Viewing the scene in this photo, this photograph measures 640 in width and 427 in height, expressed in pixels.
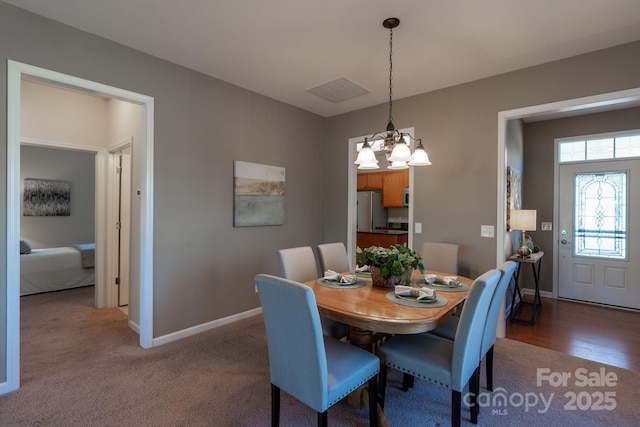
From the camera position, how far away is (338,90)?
11.8 ft

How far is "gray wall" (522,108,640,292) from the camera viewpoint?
177 inches

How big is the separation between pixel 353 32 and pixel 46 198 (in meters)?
6.54

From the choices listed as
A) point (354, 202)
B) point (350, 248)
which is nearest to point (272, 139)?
point (354, 202)

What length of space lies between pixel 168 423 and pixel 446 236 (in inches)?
119

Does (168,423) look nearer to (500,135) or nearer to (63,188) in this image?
(500,135)

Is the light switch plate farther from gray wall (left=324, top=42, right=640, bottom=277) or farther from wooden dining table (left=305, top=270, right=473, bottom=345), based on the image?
wooden dining table (left=305, top=270, right=473, bottom=345)

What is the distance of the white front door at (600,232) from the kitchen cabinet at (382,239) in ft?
7.85

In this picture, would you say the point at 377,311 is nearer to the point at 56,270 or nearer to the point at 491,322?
the point at 491,322

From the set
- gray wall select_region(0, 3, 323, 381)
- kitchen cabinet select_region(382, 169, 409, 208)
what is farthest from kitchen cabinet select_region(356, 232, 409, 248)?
gray wall select_region(0, 3, 323, 381)

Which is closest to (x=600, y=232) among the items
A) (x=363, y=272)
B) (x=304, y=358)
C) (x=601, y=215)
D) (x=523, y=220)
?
(x=601, y=215)

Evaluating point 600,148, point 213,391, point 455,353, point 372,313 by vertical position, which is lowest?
point 213,391

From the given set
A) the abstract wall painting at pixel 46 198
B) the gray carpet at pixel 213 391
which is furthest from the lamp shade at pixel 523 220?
the abstract wall painting at pixel 46 198

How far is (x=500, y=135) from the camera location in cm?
315

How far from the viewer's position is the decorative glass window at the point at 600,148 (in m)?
4.04
